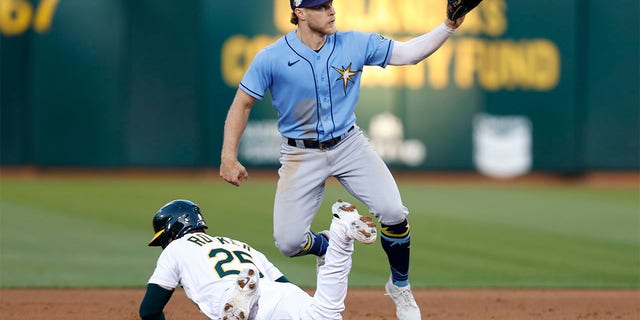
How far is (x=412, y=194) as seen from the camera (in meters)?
14.2

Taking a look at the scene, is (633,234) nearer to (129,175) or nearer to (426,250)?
(426,250)

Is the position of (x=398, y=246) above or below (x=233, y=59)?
below

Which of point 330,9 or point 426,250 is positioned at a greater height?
point 330,9

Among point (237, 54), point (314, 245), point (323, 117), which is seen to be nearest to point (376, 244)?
point (314, 245)

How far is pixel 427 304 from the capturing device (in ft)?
23.8

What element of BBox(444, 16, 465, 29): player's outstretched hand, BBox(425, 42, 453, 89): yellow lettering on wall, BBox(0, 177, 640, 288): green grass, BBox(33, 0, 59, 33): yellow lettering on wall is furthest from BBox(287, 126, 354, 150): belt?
BBox(33, 0, 59, 33): yellow lettering on wall

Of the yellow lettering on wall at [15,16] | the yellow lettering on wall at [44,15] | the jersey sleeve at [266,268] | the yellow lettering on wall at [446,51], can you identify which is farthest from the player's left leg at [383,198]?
the yellow lettering on wall at [15,16]

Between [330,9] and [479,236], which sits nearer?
[330,9]

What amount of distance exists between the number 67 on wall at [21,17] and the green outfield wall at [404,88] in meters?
0.01

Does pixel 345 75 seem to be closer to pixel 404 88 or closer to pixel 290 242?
pixel 290 242

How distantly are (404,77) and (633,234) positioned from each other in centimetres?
519

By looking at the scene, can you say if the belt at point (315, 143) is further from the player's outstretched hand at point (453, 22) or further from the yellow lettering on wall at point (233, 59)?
the yellow lettering on wall at point (233, 59)

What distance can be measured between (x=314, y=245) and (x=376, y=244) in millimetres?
3776

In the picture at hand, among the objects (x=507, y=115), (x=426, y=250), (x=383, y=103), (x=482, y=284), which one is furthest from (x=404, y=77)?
(x=482, y=284)
